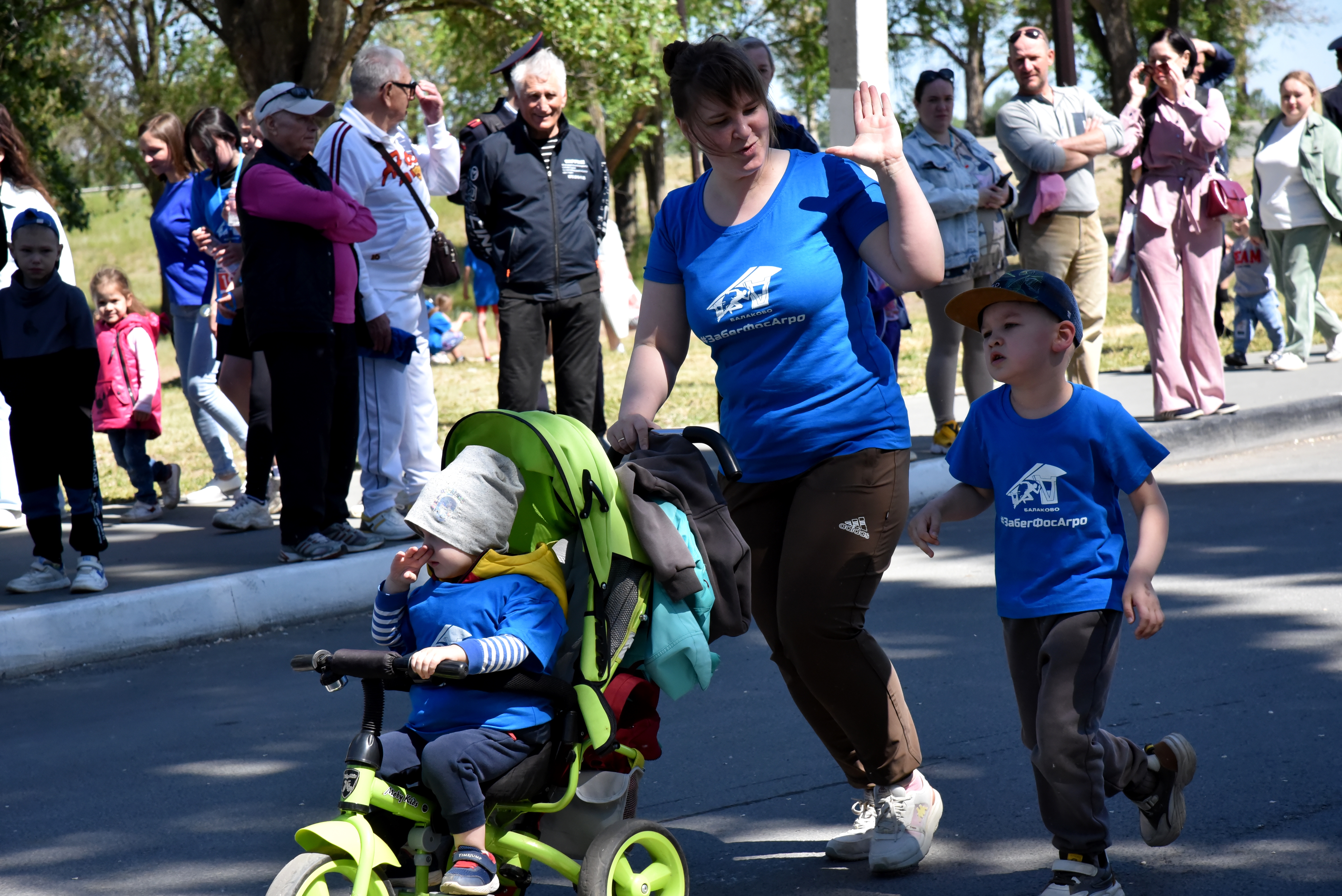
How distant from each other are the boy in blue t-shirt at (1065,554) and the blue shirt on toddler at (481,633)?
0.98 m

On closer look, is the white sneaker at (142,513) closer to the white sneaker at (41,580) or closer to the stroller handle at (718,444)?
the white sneaker at (41,580)

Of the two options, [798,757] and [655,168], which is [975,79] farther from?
[798,757]

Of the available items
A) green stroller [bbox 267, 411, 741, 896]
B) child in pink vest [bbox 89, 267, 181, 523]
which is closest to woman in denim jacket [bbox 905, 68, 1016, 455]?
child in pink vest [bbox 89, 267, 181, 523]

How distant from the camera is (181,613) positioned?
20.7 ft

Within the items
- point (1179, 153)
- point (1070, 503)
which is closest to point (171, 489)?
point (1179, 153)

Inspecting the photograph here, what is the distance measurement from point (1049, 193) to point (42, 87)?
62.0 ft

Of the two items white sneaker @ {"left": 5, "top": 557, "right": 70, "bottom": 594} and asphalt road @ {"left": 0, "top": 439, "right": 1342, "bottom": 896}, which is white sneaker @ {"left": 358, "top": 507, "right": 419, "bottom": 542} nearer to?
asphalt road @ {"left": 0, "top": 439, "right": 1342, "bottom": 896}

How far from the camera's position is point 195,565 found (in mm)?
7105

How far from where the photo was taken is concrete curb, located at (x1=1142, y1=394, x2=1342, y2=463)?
9.23m

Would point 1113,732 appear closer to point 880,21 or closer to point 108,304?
point 880,21

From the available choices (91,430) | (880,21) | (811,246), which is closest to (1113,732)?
(811,246)

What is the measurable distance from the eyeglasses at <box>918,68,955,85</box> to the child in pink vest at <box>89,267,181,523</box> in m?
4.67

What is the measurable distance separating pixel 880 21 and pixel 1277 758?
5.81m

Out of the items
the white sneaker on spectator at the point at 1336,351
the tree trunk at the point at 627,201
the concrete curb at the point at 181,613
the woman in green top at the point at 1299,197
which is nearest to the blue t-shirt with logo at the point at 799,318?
the concrete curb at the point at 181,613
